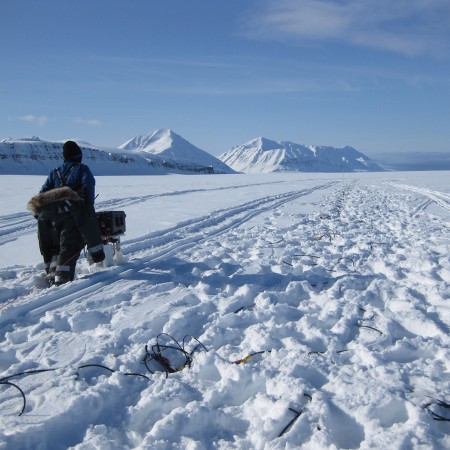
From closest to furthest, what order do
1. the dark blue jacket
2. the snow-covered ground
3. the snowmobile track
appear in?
the snow-covered ground, the snowmobile track, the dark blue jacket

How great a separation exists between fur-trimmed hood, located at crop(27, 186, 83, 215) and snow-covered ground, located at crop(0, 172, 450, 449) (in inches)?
40.4

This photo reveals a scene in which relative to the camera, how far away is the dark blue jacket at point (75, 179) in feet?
18.5

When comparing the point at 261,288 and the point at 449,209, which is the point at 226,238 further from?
the point at 449,209

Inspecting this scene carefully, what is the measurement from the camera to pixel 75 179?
18.6ft

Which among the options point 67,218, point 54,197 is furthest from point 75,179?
point 67,218

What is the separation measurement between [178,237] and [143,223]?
238 centimetres

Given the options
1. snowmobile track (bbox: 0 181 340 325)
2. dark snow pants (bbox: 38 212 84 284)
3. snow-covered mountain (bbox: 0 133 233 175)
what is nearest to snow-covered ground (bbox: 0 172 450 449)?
snowmobile track (bbox: 0 181 340 325)

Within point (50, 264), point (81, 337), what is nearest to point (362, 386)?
point (81, 337)

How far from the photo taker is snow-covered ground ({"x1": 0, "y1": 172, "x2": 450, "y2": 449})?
2.50m

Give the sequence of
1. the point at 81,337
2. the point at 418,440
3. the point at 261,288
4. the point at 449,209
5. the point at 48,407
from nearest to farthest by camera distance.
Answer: the point at 418,440 < the point at 48,407 < the point at 81,337 < the point at 261,288 < the point at 449,209

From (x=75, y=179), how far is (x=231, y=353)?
354 centimetres

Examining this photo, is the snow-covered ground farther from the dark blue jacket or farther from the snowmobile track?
the dark blue jacket

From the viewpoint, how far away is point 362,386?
9.39ft

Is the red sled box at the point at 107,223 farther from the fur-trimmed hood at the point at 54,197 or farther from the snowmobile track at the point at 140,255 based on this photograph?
the fur-trimmed hood at the point at 54,197
